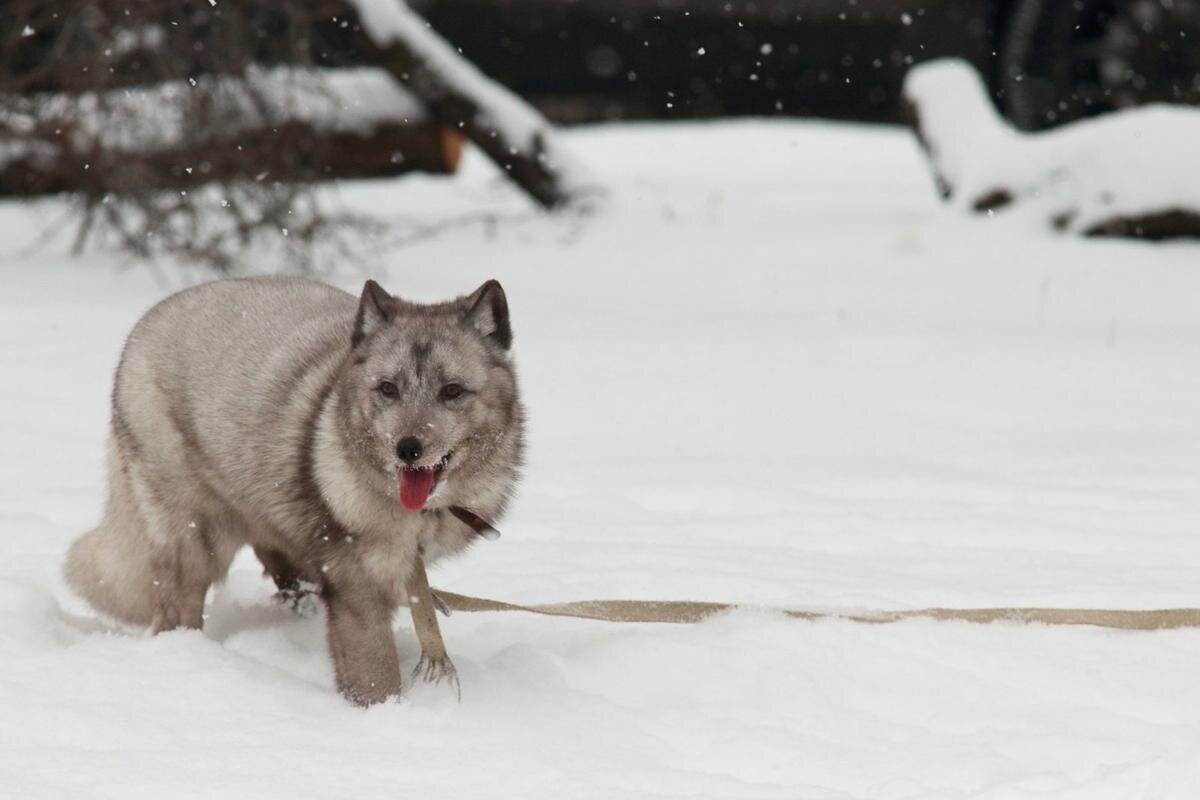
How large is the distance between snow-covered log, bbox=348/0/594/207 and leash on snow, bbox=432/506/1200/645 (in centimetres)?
649

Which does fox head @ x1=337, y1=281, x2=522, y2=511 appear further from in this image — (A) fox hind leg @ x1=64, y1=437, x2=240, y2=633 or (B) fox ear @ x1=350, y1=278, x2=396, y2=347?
(A) fox hind leg @ x1=64, y1=437, x2=240, y2=633

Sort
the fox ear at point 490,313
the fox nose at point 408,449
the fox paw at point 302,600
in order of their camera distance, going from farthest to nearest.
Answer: the fox paw at point 302,600, the fox ear at point 490,313, the fox nose at point 408,449

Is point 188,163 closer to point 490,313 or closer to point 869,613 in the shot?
point 490,313

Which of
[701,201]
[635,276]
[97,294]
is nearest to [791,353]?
[635,276]

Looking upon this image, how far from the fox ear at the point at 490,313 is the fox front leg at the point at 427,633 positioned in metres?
0.54

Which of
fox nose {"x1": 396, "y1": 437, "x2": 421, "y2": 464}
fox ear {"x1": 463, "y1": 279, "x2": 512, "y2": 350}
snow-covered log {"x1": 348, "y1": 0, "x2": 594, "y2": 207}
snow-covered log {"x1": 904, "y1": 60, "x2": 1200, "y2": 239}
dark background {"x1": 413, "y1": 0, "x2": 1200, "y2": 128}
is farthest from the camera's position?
dark background {"x1": 413, "y1": 0, "x2": 1200, "y2": 128}

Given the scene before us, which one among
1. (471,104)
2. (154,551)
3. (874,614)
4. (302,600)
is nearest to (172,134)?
(471,104)

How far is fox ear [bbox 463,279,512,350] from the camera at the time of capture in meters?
3.61

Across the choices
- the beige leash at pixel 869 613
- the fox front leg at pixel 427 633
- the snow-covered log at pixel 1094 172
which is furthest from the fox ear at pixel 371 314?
the snow-covered log at pixel 1094 172

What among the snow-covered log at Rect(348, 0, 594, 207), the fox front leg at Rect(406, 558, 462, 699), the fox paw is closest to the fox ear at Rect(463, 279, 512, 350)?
the fox front leg at Rect(406, 558, 462, 699)

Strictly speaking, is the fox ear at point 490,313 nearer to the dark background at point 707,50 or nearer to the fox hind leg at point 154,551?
the fox hind leg at point 154,551

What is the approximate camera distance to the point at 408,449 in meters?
3.29

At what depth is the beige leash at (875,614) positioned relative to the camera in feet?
12.5

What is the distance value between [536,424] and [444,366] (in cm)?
284
